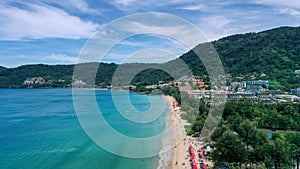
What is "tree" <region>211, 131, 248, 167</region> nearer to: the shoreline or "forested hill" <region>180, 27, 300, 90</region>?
the shoreline

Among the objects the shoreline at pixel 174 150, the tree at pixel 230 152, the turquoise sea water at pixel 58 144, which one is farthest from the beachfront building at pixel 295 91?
the tree at pixel 230 152

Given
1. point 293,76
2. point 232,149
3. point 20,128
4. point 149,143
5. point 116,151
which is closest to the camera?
point 232,149

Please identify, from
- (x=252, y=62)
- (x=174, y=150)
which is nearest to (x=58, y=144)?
(x=174, y=150)

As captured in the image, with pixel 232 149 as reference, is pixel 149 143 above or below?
below

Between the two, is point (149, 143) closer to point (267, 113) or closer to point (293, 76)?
point (267, 113)

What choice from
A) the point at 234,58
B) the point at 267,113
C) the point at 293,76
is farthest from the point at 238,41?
the point at 267,113

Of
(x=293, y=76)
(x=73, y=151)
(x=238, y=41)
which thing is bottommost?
(x=73, y=151)

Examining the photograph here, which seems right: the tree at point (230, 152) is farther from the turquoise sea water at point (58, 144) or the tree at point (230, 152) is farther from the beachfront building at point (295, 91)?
the beachfront building at point (295, 91)
